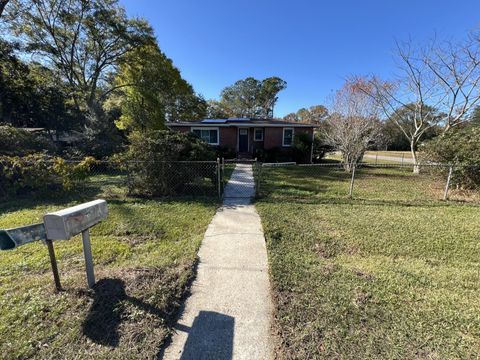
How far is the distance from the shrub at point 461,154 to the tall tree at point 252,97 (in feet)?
111

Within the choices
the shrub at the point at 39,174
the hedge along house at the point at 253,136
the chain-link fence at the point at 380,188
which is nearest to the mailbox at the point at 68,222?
the shrub at the point at 39,174

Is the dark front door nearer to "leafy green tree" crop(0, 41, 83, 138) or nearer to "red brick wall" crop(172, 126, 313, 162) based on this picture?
"red brick wall" crop(172, 126, 313, 162)

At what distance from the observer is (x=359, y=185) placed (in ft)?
28.6

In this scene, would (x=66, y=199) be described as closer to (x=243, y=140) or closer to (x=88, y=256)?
(x=88, y=256)

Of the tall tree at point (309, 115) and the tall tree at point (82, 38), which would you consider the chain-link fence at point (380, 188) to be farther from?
the tall tree at point (309, 115)

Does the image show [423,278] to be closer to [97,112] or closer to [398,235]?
[398,235]

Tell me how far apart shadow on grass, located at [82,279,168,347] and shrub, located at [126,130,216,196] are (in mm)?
4230

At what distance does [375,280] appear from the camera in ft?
9.53

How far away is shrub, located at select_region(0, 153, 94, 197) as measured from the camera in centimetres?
623

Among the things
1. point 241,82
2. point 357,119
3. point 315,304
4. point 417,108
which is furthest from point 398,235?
point 241,82

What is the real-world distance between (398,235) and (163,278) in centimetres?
438

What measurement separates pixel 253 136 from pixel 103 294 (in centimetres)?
1520

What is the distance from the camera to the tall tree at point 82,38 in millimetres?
14508

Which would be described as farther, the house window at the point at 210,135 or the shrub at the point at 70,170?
the house window at the point at 210,135
